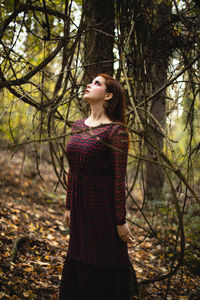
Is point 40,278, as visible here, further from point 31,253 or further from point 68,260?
point 68,260

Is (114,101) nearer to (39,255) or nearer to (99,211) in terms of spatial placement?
(99,211)

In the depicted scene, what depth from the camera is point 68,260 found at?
7.11 ft

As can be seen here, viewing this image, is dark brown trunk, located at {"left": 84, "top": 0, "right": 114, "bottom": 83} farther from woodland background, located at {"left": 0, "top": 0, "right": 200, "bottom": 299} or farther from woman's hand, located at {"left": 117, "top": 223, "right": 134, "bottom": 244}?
woman's hand, located at {"left": 117, "top": 223, "right": 134, "bottom": 244}

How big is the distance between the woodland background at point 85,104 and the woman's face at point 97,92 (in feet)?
0.60

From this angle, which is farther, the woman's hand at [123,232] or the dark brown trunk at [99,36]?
the dark brown trunk at [99,36]

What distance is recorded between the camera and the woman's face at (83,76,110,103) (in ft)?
6.94

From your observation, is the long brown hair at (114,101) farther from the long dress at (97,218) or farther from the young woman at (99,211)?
the long dress at (97,218)

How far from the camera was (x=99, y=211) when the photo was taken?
6.63 feet

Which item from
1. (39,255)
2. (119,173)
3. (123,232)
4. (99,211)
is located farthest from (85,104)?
(39,255)

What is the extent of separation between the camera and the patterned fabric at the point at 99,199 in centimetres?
201

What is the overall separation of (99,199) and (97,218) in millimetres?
150

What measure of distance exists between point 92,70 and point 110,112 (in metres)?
0.73

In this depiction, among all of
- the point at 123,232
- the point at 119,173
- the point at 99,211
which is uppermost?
the point at 119,173

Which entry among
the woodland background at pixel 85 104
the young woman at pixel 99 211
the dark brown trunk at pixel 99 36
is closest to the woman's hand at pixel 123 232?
the young woman at pixel 99 211
